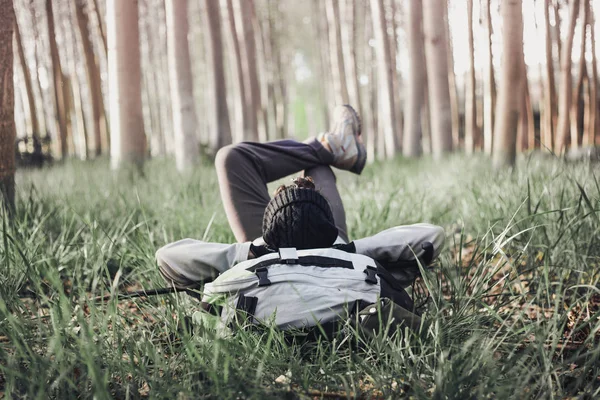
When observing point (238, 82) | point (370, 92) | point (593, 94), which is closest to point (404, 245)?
point (238, 82)

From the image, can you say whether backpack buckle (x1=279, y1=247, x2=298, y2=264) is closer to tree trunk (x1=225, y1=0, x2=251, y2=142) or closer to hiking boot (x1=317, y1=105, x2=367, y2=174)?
hiking boot (x1=317, y1=105, x2=367, y2=174)

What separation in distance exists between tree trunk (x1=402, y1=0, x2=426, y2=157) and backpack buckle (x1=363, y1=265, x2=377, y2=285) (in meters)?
7.92

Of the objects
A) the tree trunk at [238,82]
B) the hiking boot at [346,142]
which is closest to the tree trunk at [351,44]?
the tree trunk at [238,82]

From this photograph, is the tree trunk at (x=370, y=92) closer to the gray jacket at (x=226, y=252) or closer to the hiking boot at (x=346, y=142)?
the hiking boot at (x=346, y=142)

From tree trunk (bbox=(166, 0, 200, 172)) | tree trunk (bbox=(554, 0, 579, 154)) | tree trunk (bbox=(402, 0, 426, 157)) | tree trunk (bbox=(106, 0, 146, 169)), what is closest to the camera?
tree trunk (bbox=(106, 0, 146, 169))

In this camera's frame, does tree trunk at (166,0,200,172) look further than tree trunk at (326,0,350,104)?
No

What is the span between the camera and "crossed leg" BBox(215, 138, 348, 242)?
2773 mm

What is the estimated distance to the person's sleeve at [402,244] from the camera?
2.21 metres

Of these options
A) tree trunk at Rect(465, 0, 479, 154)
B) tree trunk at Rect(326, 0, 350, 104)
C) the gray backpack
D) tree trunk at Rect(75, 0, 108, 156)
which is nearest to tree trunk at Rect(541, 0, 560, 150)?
tree trunk at Rect(465, 0, 479, 154)

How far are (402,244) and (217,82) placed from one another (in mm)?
7350

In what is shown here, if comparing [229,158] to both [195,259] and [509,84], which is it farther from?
[509,84]

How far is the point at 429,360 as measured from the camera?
1690 mm

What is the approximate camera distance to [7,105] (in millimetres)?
3266

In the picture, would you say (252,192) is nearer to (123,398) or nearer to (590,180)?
(123,398)
